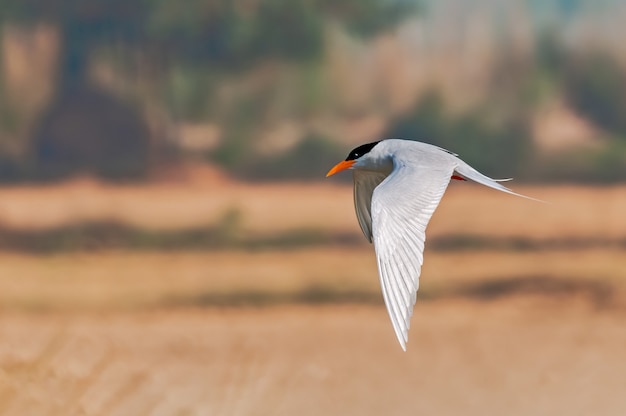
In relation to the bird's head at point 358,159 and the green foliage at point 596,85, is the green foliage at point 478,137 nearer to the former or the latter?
the green foliage at point 596,85

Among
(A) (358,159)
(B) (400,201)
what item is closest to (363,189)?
(A) (358,159)

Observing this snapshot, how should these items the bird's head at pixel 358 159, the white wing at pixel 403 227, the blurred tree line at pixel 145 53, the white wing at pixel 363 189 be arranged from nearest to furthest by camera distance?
the white wing at pixel 403 227
the bird's head at pixel 358 159
the white wing at pixel 363 189
the blurred tree line at pixel 145 53

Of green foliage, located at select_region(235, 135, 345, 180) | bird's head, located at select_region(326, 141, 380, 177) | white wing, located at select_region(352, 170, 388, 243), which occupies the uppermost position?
bird's head, located at select_region(326, 141, 380, 177)

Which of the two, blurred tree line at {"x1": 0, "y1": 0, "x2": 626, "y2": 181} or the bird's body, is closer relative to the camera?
the bird's body

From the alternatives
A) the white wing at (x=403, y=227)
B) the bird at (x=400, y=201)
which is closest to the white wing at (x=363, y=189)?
the bird at (x=400, y=201)

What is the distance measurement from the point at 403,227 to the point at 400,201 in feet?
0.53

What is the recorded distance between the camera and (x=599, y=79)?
476 inches

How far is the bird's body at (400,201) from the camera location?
10.6 ft

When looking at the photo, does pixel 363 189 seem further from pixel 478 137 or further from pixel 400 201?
pixel 478 137

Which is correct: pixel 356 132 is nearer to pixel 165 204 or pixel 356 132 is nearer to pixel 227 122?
pixel 227 122

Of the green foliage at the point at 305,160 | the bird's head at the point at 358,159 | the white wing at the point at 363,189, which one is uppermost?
the bird's head at the point at 358,159

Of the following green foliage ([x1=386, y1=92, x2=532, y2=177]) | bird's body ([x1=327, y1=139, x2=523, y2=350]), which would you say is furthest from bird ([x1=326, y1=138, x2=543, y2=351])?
green foliage ([x1=386, y1=92, x2=532, y2=177])

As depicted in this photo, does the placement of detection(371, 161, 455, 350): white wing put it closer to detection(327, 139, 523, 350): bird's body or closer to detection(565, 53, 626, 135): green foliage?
detection(327, 139, 523, 350): bird's body

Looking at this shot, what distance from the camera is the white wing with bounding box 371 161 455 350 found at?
3.17 meters
